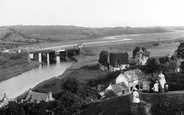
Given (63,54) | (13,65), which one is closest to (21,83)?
(13,65)

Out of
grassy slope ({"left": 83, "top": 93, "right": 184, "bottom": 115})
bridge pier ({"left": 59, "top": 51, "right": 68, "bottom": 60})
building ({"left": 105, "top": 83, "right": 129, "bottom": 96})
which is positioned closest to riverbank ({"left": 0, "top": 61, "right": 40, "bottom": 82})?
bridge pier ({"left": 59, "top": 51, "right": 68, "bottom": 60})

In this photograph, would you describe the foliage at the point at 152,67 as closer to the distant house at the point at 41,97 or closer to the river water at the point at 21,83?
the distant house at the point at 41,97

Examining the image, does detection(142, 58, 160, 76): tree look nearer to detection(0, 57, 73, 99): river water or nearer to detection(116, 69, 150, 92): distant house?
detection(116, 69, 150, 92): distant house

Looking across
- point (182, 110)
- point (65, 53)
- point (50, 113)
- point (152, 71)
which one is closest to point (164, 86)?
point (182, 110)

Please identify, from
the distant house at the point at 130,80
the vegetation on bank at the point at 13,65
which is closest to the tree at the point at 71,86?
the distant house at the point at 130,80

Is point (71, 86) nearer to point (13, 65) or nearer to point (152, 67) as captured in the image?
point (152, 67)

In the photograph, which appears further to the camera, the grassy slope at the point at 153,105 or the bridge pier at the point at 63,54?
the bridge pier at the point at 63,54
